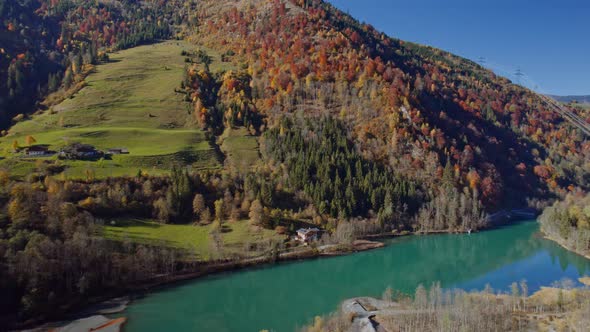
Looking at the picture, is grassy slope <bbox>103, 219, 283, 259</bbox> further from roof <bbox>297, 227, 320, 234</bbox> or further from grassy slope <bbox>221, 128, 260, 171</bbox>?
grassy slope <bbox>221, 128, 260, 171</bbox>

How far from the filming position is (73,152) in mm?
81188

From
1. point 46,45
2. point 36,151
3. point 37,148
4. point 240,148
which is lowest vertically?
point 36,151

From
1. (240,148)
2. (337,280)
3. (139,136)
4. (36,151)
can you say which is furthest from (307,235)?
(36,151)

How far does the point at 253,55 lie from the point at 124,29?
85209 mm

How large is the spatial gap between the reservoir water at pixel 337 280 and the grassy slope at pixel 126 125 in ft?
123

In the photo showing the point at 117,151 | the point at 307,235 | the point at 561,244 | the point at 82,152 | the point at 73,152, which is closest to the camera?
the point at 307,235

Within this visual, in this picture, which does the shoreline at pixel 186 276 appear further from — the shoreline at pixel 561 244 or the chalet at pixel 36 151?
the chalet at pixel 36 151

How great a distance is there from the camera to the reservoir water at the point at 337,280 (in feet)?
147

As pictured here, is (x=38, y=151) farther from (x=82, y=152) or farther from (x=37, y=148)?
(x=82, y=152)

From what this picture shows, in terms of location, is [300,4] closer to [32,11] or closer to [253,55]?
[253,55]

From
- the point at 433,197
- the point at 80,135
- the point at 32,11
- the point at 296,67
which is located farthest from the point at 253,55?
the point at 32,11

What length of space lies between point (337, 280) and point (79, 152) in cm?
6230

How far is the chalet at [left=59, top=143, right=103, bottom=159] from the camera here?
263 feet

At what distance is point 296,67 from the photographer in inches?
5374
